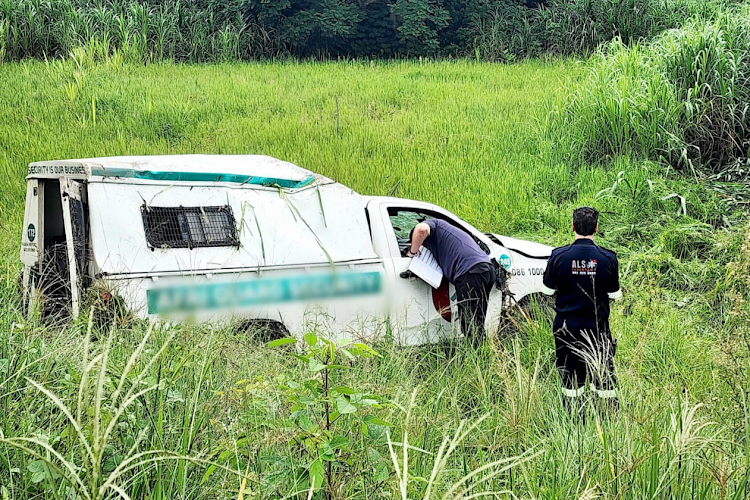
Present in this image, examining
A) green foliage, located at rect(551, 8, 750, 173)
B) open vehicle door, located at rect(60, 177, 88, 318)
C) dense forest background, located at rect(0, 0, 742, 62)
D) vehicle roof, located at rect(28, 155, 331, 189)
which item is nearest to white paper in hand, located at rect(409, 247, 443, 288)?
vehicle roof, located at rect(28, 155, 331, 189)

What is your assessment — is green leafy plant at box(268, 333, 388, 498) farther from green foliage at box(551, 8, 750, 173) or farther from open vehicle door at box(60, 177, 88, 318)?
green foliage at box(551, 8, 750, 173)

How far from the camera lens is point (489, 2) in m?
24.8

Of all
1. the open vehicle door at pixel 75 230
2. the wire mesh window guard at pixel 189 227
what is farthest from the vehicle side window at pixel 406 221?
the open vehicle door at pixel 75 230

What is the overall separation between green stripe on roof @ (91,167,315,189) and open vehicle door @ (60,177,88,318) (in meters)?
0.21

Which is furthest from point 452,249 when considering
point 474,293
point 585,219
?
point 585,219

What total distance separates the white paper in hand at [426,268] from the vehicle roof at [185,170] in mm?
1143

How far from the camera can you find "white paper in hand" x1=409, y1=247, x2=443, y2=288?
6.21 m

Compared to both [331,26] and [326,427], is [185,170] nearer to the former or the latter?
[326,427]

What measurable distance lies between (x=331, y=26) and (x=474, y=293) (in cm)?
1862

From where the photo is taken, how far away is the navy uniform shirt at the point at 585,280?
498 cm

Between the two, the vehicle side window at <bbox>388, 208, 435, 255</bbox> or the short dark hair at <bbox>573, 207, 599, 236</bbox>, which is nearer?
the short dark hair at <bbox>573, 207, 599, 236</bbox>

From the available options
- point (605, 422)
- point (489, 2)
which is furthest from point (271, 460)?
point (489, 2)

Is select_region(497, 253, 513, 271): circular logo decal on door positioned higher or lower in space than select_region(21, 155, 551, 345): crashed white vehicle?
lower

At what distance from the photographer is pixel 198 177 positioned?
566 centimetres
